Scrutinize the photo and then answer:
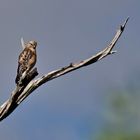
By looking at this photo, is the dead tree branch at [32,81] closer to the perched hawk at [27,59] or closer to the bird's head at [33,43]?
the perched hawk at [27,59]

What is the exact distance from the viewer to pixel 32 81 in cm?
613

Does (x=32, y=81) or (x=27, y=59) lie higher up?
(x=27, y=59)

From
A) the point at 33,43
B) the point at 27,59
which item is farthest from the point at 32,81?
the point at 33,43

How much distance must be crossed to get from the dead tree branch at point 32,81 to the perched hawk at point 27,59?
3.1 inches

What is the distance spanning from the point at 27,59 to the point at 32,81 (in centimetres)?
42

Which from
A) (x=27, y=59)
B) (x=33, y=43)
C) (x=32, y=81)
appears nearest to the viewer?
(x=32, y=81)

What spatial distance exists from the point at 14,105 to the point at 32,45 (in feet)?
2.80

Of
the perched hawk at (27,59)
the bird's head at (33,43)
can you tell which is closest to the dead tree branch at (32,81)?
the perched hawk at (27,59)

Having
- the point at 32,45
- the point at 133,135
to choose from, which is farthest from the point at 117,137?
the point at 32,45

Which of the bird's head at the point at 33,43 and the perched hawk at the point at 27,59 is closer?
the perched hawk at the point at 27,59

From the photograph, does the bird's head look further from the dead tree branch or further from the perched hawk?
the dead tree branch

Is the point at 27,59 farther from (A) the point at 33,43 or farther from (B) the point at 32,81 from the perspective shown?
(B) the point at 32,81

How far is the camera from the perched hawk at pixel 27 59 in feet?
20.6

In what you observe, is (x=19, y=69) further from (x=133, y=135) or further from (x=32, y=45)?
(x=133, y=135)
